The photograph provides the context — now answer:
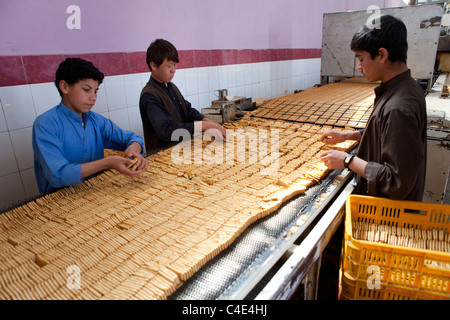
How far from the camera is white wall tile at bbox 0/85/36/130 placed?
257 cm

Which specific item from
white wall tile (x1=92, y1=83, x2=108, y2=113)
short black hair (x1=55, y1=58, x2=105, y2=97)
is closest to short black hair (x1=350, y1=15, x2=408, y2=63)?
short black hair (x1=55, y1=58, x2=105, y2=97)

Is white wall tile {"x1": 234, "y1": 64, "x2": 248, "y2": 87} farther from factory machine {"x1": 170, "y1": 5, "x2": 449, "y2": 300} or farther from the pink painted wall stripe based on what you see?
factory machine {"x1": 170, "y1": 5, "x2": 449, "y2": 300}

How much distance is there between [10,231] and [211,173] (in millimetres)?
1259

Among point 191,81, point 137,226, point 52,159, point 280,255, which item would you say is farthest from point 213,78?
point 280,255

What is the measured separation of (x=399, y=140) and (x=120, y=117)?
3038 mm

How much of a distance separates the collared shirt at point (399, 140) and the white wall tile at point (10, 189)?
3028 mm

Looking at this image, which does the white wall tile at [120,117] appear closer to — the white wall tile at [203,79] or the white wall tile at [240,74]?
the white wall tile at [203,79]

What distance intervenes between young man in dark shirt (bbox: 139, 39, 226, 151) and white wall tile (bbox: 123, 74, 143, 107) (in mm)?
813

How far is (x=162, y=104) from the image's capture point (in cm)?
287

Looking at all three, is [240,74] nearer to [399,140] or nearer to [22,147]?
[22,147]

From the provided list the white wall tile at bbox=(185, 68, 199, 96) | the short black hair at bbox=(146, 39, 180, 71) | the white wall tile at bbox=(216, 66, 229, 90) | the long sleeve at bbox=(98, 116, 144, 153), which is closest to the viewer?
the long sleeve at bbox=(98, 116, 144, 153)

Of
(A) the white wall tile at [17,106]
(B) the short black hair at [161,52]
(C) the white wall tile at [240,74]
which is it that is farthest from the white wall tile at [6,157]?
(C) the white wall tile at [240,74]

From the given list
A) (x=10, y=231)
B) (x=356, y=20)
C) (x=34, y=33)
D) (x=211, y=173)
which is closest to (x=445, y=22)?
(x=356, y=20)

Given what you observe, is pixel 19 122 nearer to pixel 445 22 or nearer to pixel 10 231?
pixel 10 231
